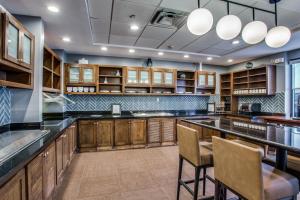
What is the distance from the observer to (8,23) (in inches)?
70.6

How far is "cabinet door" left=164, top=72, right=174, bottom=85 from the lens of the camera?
5.09 meters

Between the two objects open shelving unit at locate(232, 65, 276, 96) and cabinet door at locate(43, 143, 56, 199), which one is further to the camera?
open shelving unit at locate(232, 65, 276, 96)

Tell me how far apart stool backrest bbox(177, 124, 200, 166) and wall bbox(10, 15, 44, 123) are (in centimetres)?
222

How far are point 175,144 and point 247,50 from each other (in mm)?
3075

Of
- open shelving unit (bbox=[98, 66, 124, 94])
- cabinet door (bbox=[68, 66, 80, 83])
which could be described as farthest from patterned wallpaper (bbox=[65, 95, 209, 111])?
cabinet door (bbox=[68, 66, 80, 83])

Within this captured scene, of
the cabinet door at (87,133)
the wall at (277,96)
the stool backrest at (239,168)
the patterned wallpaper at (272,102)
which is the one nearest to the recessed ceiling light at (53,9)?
the cabinet door at (87,133)

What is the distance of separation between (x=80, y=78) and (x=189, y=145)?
356 centimetres

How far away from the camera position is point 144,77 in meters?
4.91

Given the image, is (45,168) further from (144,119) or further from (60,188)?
(144,119)

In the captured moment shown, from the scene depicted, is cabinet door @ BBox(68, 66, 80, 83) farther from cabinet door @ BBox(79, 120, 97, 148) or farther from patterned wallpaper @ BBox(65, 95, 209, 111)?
cabinet door @ BBox(79, 120, 97, 148)

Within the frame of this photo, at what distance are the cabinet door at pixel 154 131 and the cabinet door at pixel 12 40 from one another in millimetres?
3198

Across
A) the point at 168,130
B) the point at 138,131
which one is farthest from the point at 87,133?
the point at 168,130

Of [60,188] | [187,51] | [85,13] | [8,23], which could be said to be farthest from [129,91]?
[8,23]

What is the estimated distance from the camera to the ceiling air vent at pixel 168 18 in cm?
253
